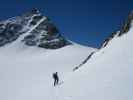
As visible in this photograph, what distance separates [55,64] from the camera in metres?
77.0

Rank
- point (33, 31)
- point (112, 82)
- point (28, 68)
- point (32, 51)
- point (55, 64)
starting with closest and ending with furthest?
point (112, 82) → point (28, 68) → point (55, 64) → point (32, 51) → point (33, 31)

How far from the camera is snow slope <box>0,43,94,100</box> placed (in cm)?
4630

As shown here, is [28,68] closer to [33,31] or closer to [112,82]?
[33,31]

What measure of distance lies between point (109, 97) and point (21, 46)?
327 feet

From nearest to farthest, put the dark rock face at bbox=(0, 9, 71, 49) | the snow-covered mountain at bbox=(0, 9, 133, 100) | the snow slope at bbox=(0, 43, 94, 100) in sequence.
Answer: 1. the snow-covered mountain at bbox=(0, 9, 133, 100)
2. the snow slope at bbox=(0, 43, 94, 100)
3. the dark rock face at bbox=(0, 9, 71, 49)

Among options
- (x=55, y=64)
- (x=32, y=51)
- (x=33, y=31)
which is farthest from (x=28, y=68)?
(x=33, y=31)

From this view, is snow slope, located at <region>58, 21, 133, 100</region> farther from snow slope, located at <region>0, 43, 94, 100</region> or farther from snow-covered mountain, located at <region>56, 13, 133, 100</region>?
snow slope, located at <region>0, 43, 94, 100</region>

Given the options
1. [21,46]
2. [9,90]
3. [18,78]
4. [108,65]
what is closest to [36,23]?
[21,46]

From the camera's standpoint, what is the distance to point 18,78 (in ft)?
204

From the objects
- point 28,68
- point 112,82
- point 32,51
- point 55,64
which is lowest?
point 112,82

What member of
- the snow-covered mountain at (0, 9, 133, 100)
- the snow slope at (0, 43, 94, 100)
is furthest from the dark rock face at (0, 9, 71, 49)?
the snow slope at (0, 43, 94, 100)

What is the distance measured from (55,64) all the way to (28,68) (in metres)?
7.76

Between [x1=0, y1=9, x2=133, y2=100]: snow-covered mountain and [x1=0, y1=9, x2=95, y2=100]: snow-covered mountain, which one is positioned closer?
[x1=0, y1=9, x2=133, y2=100]: snow-covered mountain

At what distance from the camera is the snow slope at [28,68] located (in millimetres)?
46300
